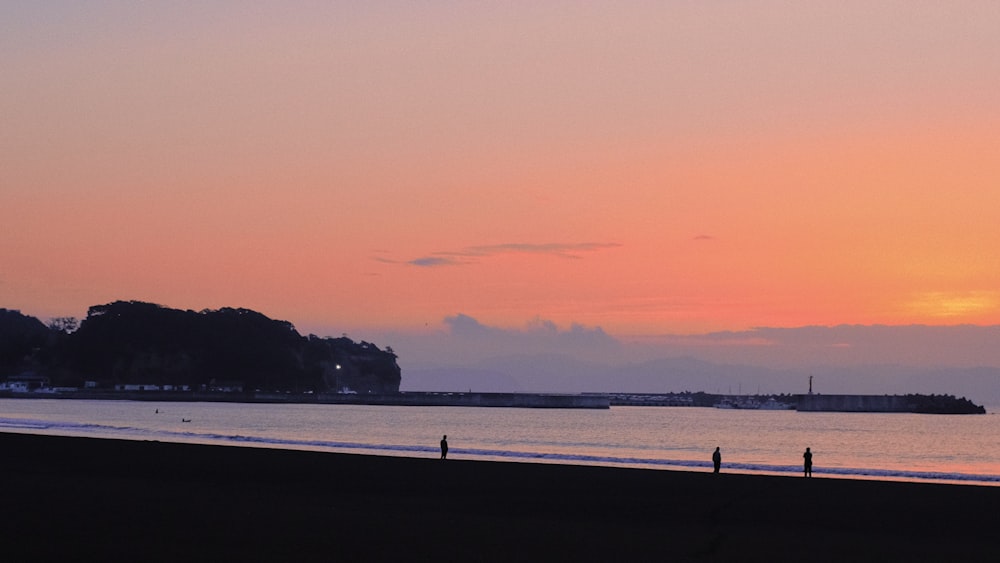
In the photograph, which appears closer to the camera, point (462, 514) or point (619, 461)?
point (462, 514)

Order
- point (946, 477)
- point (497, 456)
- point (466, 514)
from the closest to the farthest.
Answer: point (466, 514) < point (946, 477) < point (497, 456)

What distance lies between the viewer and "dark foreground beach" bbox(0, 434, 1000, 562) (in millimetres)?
18875

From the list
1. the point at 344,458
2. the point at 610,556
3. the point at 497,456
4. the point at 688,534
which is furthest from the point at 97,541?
the point at 497,456

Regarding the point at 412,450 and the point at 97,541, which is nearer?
the point at 97,541

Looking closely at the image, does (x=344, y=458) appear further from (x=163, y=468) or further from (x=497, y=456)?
(x=497, y=456)

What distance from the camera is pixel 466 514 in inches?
993

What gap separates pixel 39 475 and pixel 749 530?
21.1m

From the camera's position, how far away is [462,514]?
2519 cm

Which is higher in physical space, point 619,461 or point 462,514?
point 462,514

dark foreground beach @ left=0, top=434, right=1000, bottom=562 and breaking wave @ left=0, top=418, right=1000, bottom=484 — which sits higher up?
dark foreground beach @ left=0, top=434, right=1000, bottom=562

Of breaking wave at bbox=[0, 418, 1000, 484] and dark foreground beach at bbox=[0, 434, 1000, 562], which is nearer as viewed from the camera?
dark foreground beach at bbox=[0, 434, 1000, 562]

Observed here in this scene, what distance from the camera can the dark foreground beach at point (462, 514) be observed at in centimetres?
1888

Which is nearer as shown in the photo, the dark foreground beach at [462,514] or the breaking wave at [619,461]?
the dark foreground beach at [462,514]

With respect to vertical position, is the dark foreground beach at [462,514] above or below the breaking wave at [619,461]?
above
